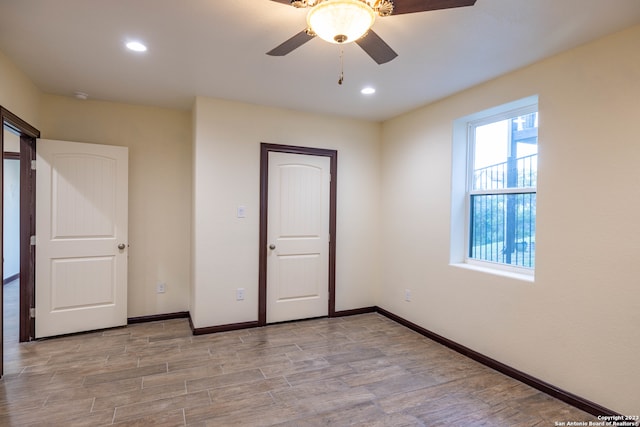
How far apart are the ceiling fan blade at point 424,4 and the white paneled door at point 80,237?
10.9 feet

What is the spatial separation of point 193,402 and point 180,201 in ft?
8.04

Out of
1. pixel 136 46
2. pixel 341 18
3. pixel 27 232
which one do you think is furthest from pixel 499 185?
pixel 27 232

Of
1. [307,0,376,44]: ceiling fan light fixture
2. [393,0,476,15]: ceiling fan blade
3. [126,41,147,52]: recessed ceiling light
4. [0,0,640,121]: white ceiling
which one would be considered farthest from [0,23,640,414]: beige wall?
[307,0,376,44]: ceiling fan light fixture

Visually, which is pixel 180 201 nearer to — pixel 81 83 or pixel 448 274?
pixel 81 83

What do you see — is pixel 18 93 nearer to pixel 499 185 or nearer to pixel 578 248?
pixel 499 185

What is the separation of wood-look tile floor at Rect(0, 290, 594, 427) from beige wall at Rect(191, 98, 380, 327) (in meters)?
0.49

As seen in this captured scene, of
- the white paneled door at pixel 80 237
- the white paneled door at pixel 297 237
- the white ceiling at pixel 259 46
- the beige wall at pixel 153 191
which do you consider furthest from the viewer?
the white paneled door at pixel 297 237

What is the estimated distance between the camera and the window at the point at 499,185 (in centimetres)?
291

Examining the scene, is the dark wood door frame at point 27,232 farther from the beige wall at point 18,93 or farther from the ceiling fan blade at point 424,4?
the ceiling fan blade at point 424,4

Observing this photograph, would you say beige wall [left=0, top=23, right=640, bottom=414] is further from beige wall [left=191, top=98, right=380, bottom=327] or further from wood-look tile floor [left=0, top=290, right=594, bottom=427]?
wood-look tile floor [left=0, top=290, right=594, bottom=427]

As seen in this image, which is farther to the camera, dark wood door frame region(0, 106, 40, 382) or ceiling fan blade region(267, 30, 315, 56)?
dark wood door frame region(0, 106, 40, 382)

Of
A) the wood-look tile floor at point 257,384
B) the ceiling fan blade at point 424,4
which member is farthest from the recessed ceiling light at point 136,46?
the wood-look tile floor at point 257,384

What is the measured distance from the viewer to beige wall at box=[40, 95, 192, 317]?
12.7 feet

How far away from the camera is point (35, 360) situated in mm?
2973
